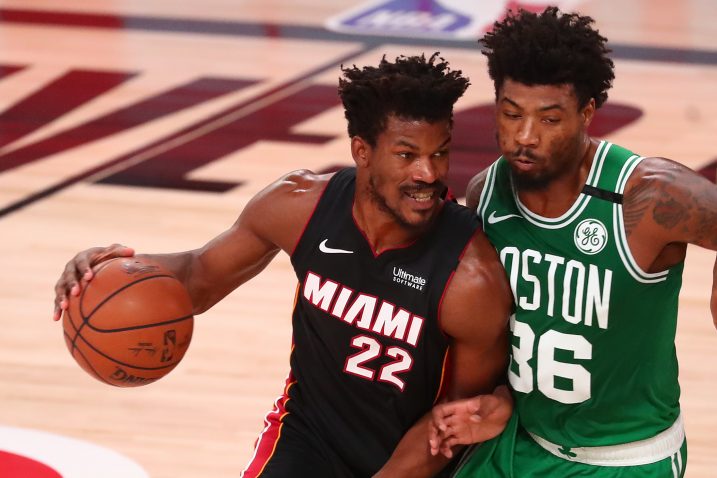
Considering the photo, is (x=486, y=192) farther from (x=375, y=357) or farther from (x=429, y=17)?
(x=429, y=17)

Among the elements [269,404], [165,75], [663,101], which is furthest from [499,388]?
[165,75]

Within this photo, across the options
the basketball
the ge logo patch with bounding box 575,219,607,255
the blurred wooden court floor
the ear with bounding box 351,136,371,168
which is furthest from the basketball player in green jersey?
the blurred wooden court floor

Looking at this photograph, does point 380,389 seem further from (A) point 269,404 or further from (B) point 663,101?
(B) point 663,101

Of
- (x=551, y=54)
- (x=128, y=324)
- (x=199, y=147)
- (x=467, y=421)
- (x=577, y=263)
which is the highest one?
(x=551, y=54)

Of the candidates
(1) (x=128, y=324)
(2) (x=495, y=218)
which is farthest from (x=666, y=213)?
(1) (x=128, y=324)

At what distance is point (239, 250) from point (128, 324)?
0.43 meters

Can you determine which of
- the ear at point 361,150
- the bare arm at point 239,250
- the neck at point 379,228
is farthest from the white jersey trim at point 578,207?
the bare arm at point 239,250

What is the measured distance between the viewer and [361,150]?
12.3 ft

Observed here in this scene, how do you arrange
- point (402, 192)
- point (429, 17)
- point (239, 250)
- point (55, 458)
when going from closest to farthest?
point (402, 192), point (239, 250), point (55, 458), point (429, 17)

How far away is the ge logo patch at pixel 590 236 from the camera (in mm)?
3549

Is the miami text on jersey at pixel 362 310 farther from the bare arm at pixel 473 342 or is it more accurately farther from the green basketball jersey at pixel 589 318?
the green basketball jersey at pixel 589 318

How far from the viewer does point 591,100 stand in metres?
3.54

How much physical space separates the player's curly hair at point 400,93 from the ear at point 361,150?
0.02m

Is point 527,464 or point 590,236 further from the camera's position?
point 527,464
